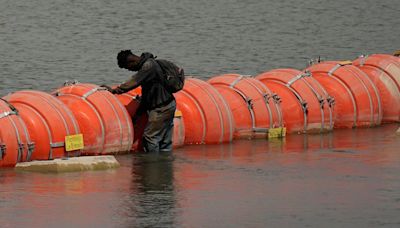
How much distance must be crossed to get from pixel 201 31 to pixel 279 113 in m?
37.8

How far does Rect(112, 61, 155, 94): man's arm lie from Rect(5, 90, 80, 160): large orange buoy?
1.25 metres

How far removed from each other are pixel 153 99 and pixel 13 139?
3.13 meters

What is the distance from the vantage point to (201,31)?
2527 inches

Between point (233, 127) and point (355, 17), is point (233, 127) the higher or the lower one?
the lower one

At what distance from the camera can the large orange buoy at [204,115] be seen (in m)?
25.0

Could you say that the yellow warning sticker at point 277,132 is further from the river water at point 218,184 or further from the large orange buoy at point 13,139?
the large orange buoy at point 13,139

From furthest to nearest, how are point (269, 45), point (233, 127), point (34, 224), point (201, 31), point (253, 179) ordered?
1. point (201, 31)
2. point (269, 45)
3. point (233, 127)
4. point (253, 179)
5. point (34, 224)

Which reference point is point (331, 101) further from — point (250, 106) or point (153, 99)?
point (153, 99)

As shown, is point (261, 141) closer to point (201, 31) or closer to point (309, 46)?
point (309, 46)

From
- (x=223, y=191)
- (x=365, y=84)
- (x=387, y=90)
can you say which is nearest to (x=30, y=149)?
(x=223, y=191)

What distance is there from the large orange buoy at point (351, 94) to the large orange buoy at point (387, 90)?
1.85 feet

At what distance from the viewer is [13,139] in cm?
2167

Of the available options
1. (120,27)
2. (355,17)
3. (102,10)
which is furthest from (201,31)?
(355,17)

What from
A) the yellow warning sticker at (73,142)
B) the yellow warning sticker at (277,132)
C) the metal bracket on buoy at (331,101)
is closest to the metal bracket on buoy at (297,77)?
the metal bracket on buoy at (331,101)
